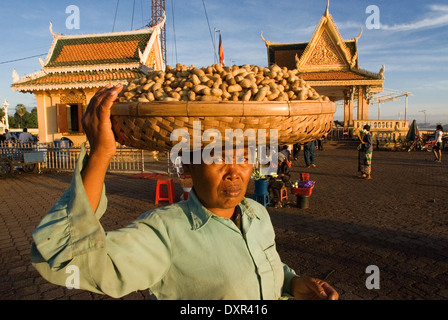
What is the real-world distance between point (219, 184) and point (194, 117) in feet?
1.39

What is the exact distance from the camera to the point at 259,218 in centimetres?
183

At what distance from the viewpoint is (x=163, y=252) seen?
142 centimetres

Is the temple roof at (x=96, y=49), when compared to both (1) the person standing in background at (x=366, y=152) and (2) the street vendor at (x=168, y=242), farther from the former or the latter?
(2) the street vendor at (x=168, y=242)

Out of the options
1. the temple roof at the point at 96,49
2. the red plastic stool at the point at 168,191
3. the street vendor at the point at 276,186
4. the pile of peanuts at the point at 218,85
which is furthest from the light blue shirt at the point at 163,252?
the temple roof at the point at 96,49

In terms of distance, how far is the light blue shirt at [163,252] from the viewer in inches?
44.8

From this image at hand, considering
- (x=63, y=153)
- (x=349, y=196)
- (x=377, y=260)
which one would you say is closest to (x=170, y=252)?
(x=377, y=260)

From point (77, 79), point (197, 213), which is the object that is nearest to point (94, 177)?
point (197, 213)

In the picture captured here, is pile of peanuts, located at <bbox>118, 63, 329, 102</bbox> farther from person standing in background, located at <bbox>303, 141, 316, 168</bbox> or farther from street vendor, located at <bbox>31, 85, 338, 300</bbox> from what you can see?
person standing in background, located at <bbox>303, 141, 316, 168</bbox>

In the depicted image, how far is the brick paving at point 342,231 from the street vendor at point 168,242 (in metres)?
2.67

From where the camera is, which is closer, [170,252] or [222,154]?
[170,252]

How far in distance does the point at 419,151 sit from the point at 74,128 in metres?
22.6

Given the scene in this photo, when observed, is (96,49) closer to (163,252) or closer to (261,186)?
(261,186)
